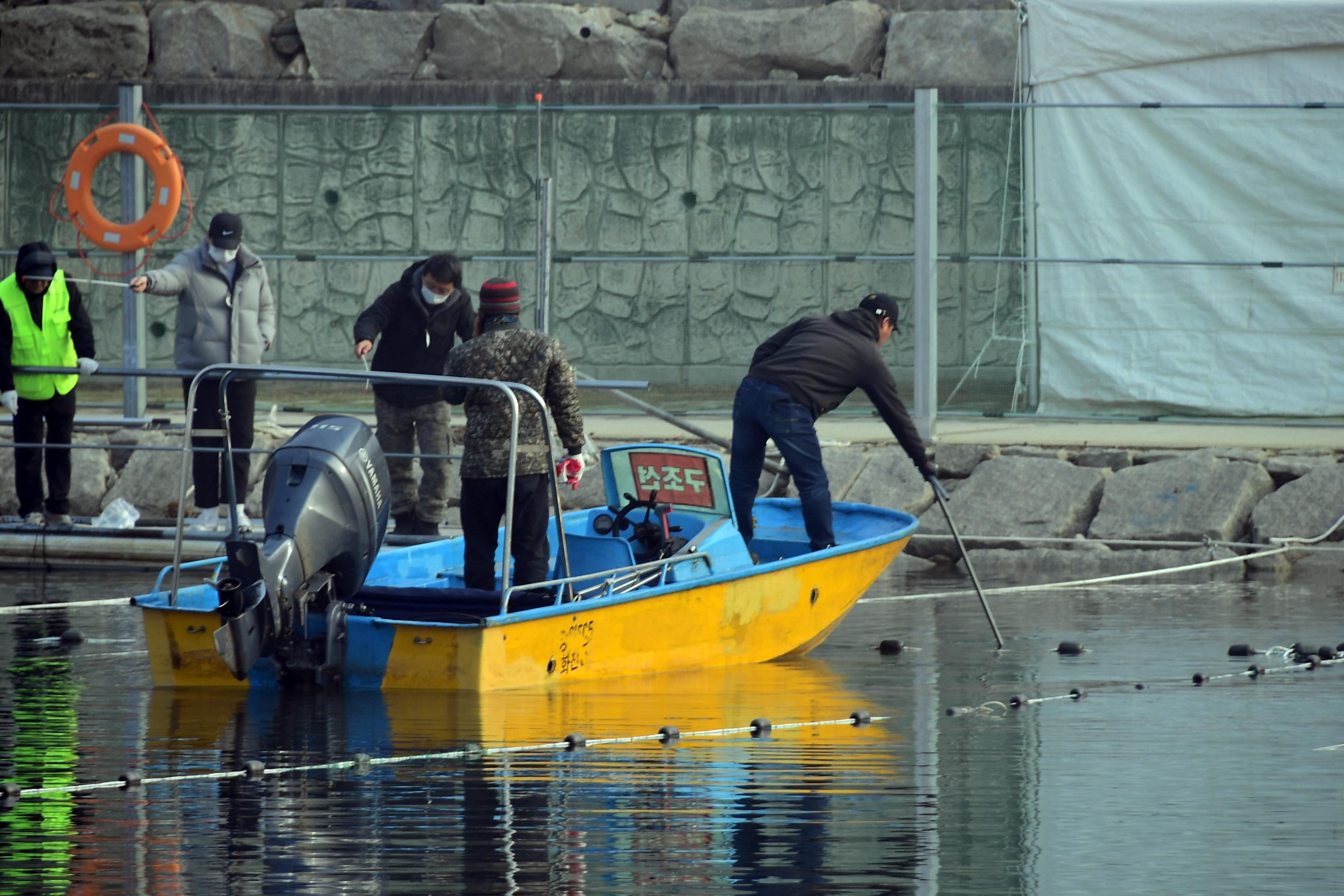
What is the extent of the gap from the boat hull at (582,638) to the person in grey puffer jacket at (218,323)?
401 centimetres

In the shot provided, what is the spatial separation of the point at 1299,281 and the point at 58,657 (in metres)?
8.30

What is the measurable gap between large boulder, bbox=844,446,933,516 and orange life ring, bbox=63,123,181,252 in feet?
15.9

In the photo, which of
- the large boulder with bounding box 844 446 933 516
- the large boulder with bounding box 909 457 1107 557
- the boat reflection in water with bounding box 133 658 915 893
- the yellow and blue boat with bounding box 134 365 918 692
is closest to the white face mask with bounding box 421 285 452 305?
the yellow and blue boat with bounding box 134 365 918 692

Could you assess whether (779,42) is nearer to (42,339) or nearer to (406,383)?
(42,339)

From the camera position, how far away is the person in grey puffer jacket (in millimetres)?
12672

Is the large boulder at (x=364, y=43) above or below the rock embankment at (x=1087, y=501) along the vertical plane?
above

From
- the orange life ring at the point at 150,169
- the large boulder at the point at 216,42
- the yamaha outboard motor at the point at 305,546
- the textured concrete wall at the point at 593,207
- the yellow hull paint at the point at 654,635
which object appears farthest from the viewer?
the large boulder at the point at 216,42

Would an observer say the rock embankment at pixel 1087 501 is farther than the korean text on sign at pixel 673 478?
Yes

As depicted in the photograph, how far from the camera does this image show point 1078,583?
39.6 ft

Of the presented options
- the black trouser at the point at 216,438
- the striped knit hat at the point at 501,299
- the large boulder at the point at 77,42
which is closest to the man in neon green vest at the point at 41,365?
the black trouser at the point at 216,438

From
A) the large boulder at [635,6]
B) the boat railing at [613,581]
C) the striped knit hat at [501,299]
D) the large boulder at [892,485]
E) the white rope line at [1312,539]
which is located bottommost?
the boat railing at [613,581]

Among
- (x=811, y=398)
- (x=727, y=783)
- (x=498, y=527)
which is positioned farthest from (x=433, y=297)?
(x=727, y=783)

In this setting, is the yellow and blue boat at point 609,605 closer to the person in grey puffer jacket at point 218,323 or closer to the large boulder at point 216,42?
the person in grey puffer jacket at point 218,323

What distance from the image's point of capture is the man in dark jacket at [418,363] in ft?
40.2
